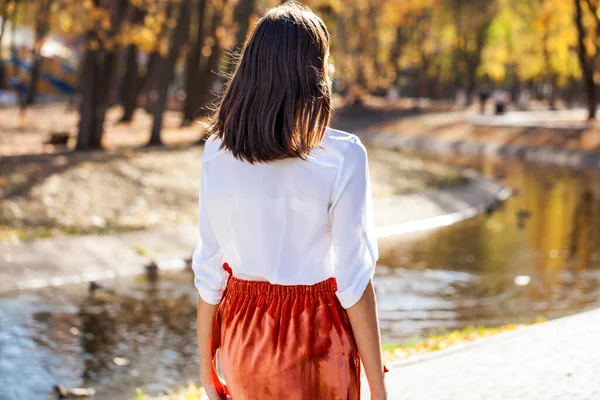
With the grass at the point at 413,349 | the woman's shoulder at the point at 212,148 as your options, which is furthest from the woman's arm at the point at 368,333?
the grass at the point at 413,349

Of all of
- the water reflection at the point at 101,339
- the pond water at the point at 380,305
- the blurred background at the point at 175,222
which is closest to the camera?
the water reflection at the point at 101,339

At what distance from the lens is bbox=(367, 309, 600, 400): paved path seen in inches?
237

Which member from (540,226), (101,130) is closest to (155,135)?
(101,130)

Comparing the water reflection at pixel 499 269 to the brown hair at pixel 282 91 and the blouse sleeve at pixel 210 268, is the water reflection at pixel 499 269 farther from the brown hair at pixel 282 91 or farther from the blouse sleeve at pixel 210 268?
the brown hair at pixel 282 91

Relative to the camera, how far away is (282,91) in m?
3.06

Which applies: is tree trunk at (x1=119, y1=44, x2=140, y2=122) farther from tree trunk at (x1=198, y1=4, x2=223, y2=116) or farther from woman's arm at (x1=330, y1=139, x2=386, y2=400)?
woman's arm at (x1=330, y1=139, x2=386, y2=400)

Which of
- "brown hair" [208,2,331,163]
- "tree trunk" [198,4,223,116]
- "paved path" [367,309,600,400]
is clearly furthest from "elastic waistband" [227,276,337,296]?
"tree trunk" [198,4,223,116]

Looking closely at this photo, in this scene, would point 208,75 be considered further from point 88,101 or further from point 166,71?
point 88,101

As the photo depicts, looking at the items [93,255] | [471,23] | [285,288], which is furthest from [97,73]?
[471,23]

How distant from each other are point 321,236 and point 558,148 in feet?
122

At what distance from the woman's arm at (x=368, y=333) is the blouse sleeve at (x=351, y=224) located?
0.03 meters

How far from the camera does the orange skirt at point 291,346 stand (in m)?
3.06

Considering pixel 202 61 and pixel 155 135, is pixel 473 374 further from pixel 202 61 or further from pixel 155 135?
pixel 202 61

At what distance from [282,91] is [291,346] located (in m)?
0.74
